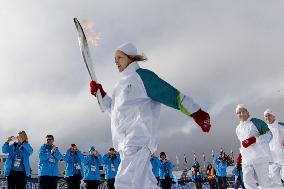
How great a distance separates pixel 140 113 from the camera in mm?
4613

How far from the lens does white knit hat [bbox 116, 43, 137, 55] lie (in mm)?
5133

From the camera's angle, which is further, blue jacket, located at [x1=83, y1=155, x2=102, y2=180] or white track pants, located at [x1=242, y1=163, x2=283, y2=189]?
blue jacket, located at [x1=83, y1=155, x2=102, y2=180]

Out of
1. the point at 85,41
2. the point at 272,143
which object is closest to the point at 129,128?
the point at 85,41

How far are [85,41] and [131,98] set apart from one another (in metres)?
1.41

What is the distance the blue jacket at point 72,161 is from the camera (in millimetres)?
14164

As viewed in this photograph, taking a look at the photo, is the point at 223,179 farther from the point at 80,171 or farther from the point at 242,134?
the point at 242,134

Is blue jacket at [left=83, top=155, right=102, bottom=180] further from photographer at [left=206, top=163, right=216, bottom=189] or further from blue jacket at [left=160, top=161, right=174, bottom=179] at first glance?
photographer at [left=206, top=163, right=216, bottom=189]

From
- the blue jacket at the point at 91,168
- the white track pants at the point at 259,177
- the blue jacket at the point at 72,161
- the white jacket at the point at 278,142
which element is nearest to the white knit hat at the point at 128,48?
the white track pants at the point at 259,177

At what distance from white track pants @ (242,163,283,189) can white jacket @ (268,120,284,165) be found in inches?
150

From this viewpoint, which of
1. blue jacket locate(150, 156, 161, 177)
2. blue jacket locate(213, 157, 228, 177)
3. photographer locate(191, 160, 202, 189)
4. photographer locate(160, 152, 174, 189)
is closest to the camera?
blue jacket locate(150, 156, 161, 177)

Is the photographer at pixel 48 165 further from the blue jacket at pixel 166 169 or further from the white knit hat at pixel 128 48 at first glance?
the blue jacket at pixel 166 169

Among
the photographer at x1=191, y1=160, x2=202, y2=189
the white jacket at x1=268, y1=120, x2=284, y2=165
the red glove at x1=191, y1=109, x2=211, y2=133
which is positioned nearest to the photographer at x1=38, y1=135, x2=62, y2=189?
the white jacket at x1=268, y1=120, x2=284, y2=165

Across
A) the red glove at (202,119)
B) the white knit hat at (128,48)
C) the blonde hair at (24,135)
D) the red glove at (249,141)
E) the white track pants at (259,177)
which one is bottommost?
the white track pants at (259,177)

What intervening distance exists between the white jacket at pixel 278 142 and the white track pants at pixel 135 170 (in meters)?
9.28
